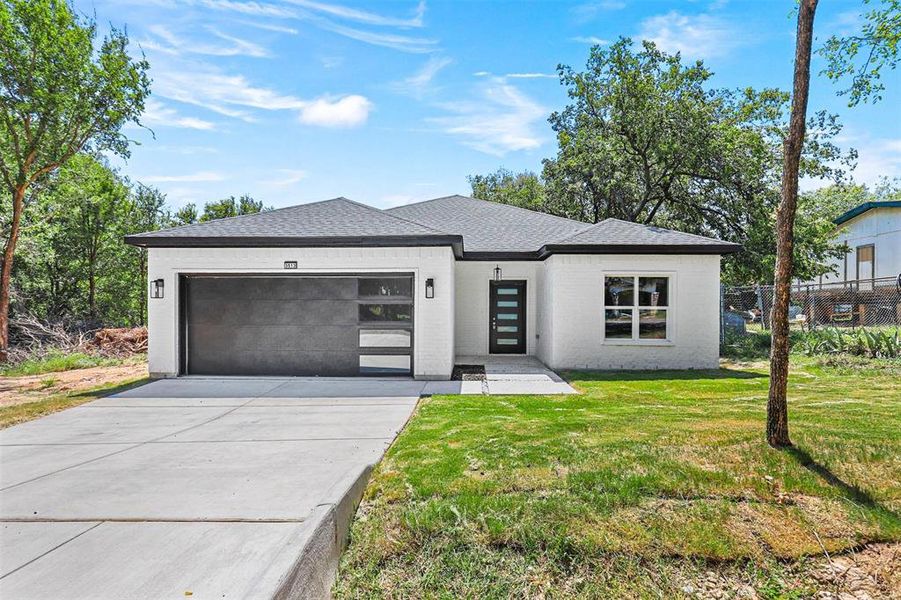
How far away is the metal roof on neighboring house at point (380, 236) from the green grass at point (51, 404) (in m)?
3.02

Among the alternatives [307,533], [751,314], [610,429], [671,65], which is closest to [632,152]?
[671,65]

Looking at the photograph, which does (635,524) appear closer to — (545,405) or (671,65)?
(545,405)

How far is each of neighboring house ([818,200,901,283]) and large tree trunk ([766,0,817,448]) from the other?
71.9 ft

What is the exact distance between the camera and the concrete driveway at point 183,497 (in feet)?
9.30

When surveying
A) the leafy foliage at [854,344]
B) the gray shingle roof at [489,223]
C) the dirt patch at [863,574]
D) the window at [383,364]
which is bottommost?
the dirt patch at [863,574]

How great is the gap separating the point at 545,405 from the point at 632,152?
46.4 feet

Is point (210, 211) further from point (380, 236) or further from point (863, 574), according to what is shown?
point (863, 574)

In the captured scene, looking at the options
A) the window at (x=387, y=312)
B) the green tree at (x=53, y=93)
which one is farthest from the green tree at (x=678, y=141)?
the green tree at (x=53, y=93)

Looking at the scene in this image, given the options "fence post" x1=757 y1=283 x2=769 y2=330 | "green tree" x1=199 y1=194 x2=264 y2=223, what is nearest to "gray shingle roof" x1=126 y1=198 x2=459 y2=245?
"fence post" x1=757 y1=283 x2=769 y2=330

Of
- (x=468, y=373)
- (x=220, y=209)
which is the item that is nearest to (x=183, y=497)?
(x=468, y=373)

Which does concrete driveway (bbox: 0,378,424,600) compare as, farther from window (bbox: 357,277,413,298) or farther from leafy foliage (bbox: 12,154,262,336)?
leafy foliage (bbox: 12,154,262,336)

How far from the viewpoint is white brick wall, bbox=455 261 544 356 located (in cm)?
1329

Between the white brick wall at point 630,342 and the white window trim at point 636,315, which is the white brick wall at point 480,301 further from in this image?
the white window trim at point 636,315

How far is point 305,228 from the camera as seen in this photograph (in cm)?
1028
